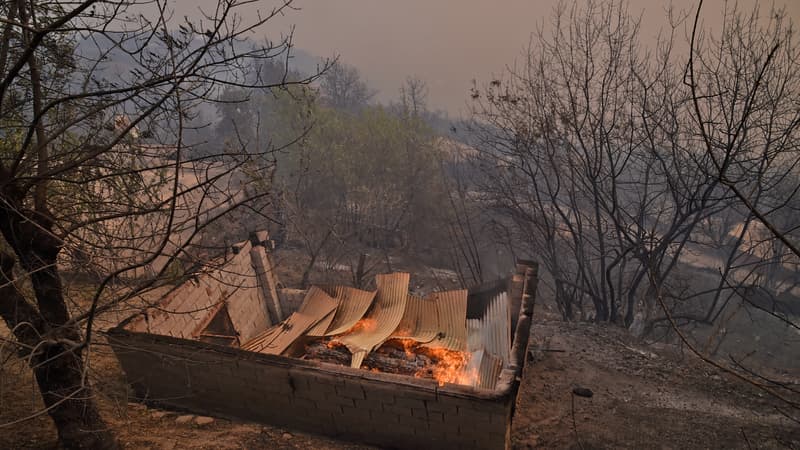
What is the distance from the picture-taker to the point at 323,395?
18.2 ft

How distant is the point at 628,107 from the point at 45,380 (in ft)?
43.7

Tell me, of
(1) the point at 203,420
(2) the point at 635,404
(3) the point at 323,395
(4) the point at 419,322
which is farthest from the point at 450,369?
(1) the point at 203,420

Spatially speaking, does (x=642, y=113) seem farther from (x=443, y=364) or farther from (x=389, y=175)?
(x=389, y=175)

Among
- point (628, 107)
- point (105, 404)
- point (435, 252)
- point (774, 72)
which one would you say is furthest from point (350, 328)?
point (435, 252)

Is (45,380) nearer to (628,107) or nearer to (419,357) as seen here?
(419,357)

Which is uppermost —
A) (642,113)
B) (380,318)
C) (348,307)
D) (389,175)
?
(642,113)

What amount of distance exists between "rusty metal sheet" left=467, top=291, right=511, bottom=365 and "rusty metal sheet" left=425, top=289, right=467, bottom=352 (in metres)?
0.14

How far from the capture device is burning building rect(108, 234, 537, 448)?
16.9 feet

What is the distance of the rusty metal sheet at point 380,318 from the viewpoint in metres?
7.17

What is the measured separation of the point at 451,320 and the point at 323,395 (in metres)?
2.96

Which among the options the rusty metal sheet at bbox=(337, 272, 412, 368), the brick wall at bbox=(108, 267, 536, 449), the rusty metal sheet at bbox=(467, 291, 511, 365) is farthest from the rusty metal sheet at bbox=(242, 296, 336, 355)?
the rusty metal sheet at bbox=(467, 291, 511, 365)

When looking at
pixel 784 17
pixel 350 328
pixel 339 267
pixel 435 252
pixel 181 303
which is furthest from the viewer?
pixel 435 252

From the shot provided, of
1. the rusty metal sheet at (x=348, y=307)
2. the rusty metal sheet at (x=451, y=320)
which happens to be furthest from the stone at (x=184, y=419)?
the rusty metal sheet at (x=451, y=320)

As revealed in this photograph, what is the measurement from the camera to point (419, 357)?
7074 mm
